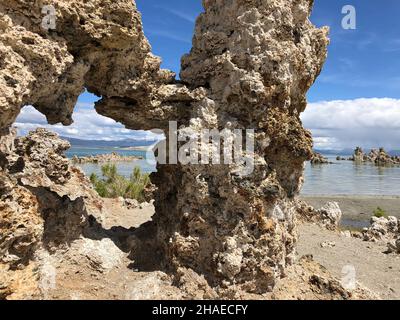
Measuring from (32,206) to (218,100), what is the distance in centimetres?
397

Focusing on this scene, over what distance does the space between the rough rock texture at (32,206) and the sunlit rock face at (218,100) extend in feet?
0.78

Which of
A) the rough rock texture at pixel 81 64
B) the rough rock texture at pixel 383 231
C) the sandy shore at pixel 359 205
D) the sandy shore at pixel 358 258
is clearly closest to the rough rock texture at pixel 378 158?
the sandy shore at pixel 359 205

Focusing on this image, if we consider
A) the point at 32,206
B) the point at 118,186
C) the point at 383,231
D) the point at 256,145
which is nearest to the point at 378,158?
the point at 383,231

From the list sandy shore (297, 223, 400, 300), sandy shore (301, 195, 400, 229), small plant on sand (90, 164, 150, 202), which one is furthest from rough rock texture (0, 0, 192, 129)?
sandy shore (301, 195, 400, 229)

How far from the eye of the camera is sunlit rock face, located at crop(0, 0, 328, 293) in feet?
22.0

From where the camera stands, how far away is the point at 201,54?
7945mm

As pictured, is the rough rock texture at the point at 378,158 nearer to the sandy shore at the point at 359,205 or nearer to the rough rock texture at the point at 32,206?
the sandy shore at the point at 359,205

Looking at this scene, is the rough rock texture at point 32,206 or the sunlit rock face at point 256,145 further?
the sunlit rock face at point 256,145

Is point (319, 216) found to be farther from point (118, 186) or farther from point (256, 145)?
point (256, 145)

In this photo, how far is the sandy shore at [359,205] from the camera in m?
27.0

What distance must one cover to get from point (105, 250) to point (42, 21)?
15.0 feet

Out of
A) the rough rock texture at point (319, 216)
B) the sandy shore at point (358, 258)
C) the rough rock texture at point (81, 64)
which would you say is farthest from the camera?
the rough rock texture at point (319, 216)

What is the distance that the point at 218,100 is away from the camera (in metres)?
7.41
